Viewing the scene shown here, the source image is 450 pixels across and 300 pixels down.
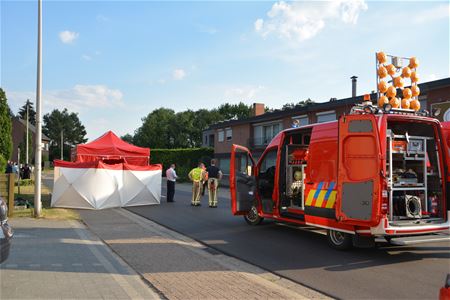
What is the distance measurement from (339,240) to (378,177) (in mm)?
1676

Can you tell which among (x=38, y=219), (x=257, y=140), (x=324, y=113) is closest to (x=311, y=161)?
(x=38, y=219)

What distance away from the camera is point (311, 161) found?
8.85 meters

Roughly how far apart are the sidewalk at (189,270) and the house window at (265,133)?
89.9 ft

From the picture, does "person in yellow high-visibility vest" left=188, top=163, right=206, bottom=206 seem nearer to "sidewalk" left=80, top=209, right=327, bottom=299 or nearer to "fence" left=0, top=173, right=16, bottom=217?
"sidewalk" left=80, top=209, right=327, bottom=299

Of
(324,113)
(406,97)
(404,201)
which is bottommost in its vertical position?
(404,201)

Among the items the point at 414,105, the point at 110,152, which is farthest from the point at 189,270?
the point at 110,152

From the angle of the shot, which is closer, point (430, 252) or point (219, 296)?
point (219, 296)

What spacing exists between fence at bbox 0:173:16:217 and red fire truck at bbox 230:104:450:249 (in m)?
8.23

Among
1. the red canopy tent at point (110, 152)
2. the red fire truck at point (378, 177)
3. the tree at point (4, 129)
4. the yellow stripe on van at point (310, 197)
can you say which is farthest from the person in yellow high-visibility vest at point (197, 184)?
the tree at point (4, 129)

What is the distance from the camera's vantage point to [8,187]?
39.6ft

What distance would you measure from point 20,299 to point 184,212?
9.58m

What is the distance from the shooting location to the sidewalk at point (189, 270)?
5.45 metres

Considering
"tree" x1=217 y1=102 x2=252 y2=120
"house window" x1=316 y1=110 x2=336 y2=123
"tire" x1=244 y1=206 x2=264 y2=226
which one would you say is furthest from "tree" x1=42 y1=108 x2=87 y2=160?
"tire" x1=244 y1=206 x2=264 y2=226

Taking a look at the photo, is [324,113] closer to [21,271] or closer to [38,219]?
[38,219]
